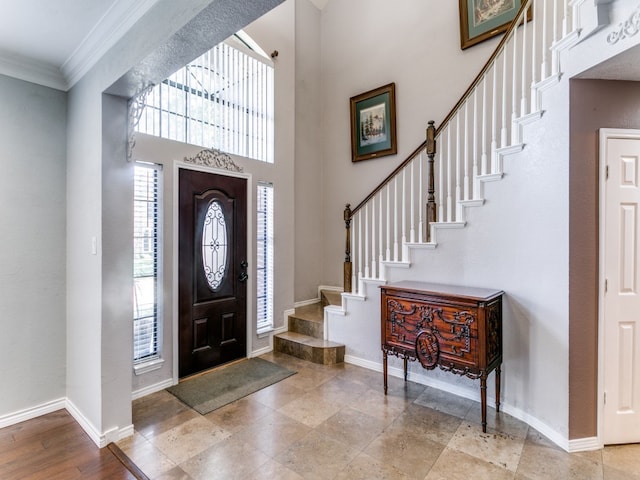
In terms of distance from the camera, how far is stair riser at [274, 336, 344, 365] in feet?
12.2

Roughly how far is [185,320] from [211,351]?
494 mm

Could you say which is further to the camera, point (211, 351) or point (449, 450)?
point (211, 351)

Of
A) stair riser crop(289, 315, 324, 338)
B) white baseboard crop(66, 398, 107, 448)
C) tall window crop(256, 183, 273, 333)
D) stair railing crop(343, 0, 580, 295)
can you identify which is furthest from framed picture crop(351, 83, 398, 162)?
white baseboard crop(66, 398, 107, 448)

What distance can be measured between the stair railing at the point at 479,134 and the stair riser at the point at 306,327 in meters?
0.63

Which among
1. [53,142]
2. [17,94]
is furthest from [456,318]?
[17,94]

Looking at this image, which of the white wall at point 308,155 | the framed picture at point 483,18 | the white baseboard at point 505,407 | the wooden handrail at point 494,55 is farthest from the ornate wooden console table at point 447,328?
the framed picture at point 483,18

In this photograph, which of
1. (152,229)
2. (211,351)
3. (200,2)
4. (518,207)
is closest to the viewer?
(200,2)

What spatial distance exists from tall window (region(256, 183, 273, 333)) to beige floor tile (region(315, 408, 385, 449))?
66.7 inches

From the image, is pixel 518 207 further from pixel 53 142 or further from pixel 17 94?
pixel 17 94

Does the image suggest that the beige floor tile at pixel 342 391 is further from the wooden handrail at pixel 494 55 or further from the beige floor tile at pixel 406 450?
the wooden handrail at pixel 494 55

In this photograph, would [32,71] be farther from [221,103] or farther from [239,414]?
[239,414]

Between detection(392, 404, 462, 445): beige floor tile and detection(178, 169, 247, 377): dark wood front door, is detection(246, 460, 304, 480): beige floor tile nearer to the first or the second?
detection(392, 404, 462, 445): beige floor tile

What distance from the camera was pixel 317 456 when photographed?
2.17 meters

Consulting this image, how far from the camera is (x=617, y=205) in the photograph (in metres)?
2.24
